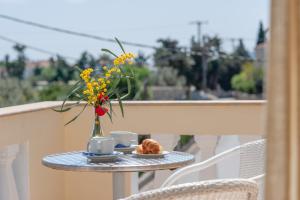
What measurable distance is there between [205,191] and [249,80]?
3588 cm

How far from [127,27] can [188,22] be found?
12.6 ft

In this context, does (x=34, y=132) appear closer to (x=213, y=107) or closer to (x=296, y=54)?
(x=213, y=107)

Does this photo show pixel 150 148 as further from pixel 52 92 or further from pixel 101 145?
pixel 52 92

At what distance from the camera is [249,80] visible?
37.6m

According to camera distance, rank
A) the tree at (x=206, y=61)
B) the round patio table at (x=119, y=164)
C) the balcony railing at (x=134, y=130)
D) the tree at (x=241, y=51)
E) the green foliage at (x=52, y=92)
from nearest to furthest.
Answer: the round patio table at (x=119, y=164) < the balcony railing at (x=134, y=130) < the green foliage at (x=52, y=92) < the tree at (x=206, y=61) < the tree at (x=241, y=51)

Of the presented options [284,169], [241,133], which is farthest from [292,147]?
[241,133]

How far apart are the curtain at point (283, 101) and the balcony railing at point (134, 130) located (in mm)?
2761

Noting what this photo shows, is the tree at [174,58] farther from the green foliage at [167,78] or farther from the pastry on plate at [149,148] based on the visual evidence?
the pastry on plate at [149,148]

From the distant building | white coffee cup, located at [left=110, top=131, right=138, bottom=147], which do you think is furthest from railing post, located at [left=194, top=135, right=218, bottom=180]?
the distant building

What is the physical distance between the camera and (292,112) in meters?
1.15

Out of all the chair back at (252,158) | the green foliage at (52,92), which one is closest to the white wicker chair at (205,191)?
the chair back at (252,158)

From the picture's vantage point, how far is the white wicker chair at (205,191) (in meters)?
2.04

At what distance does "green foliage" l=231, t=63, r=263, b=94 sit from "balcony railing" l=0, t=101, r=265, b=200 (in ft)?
106

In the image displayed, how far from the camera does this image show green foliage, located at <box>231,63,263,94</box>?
36.7 metres
